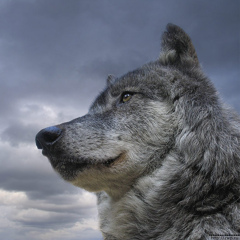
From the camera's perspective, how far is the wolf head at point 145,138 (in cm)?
372

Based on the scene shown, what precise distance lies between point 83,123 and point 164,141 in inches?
46.2

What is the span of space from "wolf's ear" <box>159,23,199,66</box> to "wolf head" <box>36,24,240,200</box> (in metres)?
0.62

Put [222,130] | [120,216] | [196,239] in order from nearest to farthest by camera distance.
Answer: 1. [196,239]
2. [222,130]
3. [120,216]

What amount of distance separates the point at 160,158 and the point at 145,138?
1.10 ft

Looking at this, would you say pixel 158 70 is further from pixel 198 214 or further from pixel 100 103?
pixel 198 214

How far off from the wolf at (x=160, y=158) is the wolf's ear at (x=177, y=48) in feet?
1.37

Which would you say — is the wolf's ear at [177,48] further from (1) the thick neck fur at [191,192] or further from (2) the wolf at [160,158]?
(1) the thick neck fur at [191,192]

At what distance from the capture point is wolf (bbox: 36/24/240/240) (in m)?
3.44

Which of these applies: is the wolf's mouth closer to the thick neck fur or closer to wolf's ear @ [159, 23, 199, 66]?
the thick neck fur

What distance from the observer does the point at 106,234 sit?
4371 millimetres

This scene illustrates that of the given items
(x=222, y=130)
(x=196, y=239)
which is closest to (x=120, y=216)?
(x=196, y=239)

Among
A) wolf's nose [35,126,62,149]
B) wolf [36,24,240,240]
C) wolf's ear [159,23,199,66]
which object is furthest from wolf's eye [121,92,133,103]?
wolf's nose [35,126,62,149]

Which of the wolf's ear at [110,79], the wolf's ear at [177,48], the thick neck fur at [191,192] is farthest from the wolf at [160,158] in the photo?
the wolf's ear at [110,79]

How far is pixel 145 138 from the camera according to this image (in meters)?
4.06
